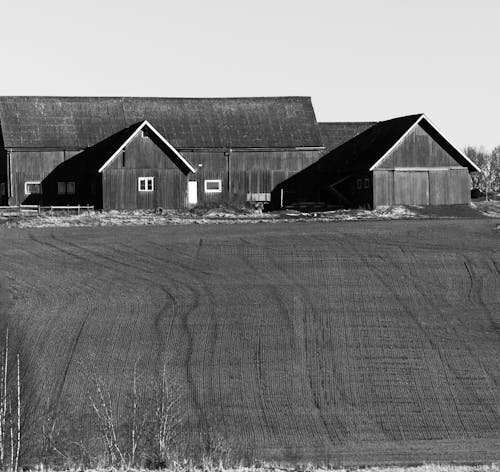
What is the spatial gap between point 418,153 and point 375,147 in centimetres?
285

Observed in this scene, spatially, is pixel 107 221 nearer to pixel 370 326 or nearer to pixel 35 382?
pixel 370 326

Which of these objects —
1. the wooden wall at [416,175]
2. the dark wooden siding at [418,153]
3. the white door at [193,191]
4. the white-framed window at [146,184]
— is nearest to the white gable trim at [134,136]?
the white-framed window at [146,184]

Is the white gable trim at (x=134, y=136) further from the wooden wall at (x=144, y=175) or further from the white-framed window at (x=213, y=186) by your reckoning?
the white-framed window at (x=213, y=186)

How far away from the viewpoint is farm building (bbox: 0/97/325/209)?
2138 inches

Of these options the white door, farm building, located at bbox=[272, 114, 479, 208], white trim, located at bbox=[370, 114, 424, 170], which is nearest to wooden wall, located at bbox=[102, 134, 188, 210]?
the white door

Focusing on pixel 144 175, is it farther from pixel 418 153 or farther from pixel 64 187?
pixel 418 153

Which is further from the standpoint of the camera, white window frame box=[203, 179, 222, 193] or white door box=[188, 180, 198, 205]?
white window frame box=[203, 179, 222, 193]

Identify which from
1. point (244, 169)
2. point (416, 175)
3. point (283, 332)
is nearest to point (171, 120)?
point (244, 169)

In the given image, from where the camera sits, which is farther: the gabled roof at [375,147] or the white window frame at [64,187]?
the white window frame at [64,187]

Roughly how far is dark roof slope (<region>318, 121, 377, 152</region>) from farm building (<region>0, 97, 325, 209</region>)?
133 centimetres

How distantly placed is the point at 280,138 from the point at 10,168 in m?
13.4

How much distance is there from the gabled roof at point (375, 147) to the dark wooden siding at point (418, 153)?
0.82 feet

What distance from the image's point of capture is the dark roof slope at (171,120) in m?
58.8

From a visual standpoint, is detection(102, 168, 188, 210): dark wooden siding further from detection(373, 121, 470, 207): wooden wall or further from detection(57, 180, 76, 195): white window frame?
detection(373, 121, 470, 207): wooden wall
